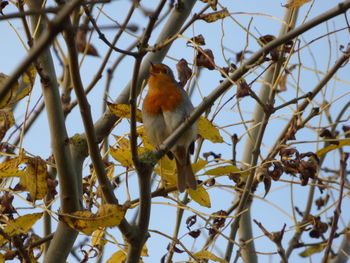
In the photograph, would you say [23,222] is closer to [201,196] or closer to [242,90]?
[201,196]

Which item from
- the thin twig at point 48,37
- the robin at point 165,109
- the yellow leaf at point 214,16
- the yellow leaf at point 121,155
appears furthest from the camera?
the robin at point 165,109

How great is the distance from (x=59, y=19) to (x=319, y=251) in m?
3.74

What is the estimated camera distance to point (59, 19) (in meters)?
1.16

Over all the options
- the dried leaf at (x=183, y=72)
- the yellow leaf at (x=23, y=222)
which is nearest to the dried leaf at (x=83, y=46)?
the dried leaf at (x=183, y=72)

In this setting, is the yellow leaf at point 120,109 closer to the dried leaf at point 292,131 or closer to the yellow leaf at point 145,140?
the yellow leaf at point 145,140

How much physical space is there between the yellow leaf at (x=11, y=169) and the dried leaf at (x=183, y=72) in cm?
91

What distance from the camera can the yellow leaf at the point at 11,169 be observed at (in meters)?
2.60

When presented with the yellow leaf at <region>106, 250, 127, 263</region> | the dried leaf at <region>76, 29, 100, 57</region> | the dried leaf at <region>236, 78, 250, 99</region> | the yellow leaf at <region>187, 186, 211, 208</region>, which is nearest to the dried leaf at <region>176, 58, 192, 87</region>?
the dried leaf at <region>236, 78, 250, 99</region>

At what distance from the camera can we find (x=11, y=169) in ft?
8.57

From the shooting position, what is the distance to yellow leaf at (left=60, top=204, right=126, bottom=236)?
2316mm

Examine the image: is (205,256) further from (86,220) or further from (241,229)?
(241,229)

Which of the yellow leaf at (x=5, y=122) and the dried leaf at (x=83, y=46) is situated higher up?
the dried leaf at (x=83, y=46)

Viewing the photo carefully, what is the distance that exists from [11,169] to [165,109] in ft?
4.93

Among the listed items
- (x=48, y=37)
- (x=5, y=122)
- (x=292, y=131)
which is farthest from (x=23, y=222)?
(x=48, y=37)
